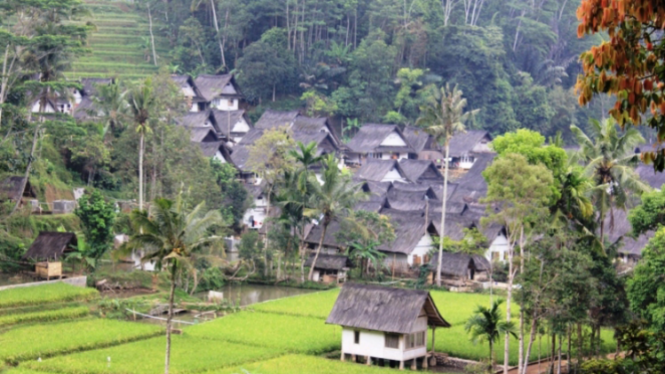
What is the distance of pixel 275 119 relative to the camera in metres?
64.9

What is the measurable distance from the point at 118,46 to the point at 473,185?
31.9 m

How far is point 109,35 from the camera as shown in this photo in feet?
251

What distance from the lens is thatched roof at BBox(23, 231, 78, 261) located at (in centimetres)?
3578

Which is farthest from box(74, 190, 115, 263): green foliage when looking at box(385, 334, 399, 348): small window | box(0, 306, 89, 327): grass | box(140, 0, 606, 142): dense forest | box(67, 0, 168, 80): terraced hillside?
box(140, 0, 606, 142): dense forest

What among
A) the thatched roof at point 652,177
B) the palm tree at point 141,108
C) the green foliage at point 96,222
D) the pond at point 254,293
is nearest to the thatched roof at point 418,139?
the thatched roof at point 652,177

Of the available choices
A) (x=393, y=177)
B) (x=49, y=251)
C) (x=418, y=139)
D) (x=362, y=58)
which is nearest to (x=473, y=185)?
(x=393, y=177)

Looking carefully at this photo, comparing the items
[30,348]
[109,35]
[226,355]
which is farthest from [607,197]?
[109,35]

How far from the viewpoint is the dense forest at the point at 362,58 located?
70625mm

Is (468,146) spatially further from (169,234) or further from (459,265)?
(169,234)

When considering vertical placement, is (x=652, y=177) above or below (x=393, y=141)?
below

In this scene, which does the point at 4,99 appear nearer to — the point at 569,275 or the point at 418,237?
the point at 418,237

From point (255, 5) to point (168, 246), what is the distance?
5337 cm

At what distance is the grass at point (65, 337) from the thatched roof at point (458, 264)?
14.9 m

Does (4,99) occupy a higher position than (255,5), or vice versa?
(255,5)
